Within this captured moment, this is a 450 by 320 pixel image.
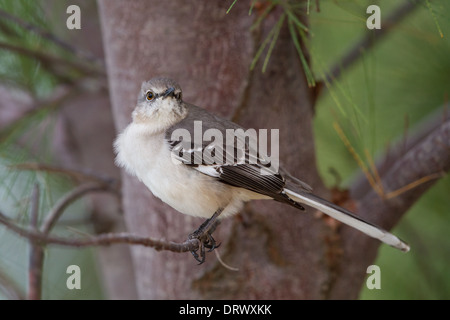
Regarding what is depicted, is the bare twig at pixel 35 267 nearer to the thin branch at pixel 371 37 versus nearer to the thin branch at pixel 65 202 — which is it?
the thin branch at pixel 65 202

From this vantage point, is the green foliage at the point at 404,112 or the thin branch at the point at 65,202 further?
the green foliage at the point at 404,112

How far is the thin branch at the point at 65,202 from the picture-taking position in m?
1.65

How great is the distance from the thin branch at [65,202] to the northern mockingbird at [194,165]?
1.08 feet

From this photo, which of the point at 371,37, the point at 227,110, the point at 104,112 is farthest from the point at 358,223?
the point at 104,112

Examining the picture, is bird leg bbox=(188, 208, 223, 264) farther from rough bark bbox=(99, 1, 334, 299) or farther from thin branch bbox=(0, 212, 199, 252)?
rough bark bbox=(99, 1, 334, 299)

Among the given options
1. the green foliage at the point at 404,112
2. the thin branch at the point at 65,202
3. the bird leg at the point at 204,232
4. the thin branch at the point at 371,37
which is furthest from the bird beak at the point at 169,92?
the green foliage at the point at 404,112

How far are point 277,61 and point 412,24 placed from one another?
0.85 meters

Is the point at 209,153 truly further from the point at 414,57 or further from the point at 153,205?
the point at 414,57

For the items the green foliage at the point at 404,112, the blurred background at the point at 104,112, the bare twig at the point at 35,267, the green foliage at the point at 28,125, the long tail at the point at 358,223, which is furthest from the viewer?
the green foliage at the point at 404,112

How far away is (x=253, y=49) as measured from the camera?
1.81 metres

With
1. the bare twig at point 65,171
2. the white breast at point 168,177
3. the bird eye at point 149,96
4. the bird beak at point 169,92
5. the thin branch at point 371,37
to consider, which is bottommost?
the white breast at point 168,177

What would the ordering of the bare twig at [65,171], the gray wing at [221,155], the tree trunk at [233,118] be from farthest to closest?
the tree trunk at [233,118], the bare twig at [65,171], the gray wing at [221,155]

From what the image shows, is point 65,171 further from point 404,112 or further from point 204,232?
point 404,112

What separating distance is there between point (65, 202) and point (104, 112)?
1.27 m
